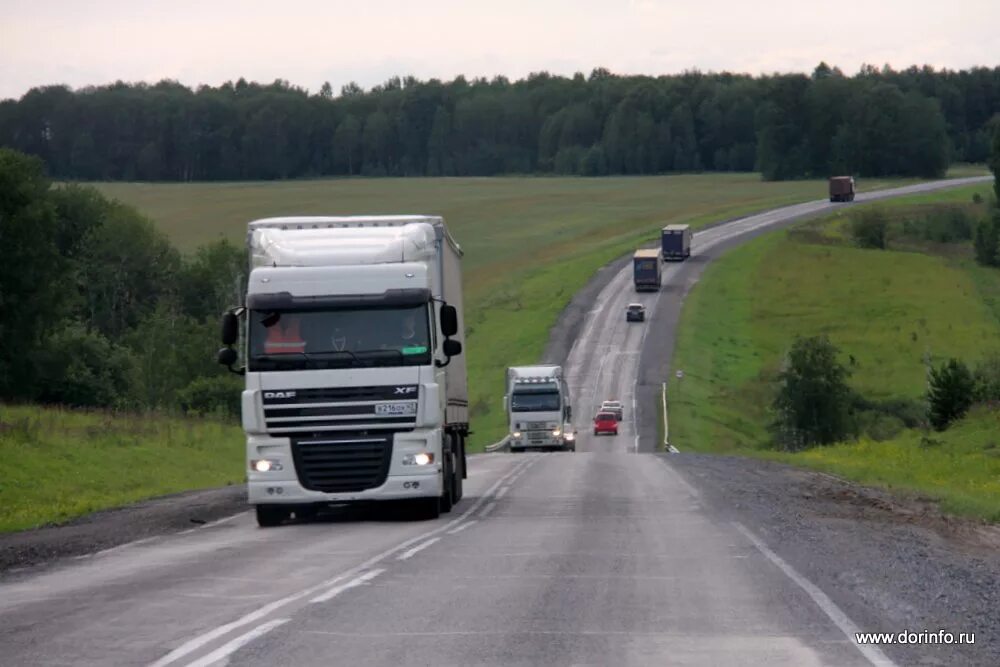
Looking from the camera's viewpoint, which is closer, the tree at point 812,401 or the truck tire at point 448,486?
the truck tire at point 448,486

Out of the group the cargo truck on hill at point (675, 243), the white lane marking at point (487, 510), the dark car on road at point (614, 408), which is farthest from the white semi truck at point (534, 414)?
the cargo truck on hill at point (675, 243)

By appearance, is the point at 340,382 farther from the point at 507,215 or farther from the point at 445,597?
the point at 507,215

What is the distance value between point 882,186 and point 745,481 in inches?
5610

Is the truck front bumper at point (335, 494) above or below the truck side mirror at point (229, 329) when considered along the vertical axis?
below

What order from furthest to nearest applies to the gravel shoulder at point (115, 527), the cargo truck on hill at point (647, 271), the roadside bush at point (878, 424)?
the cargo truck on hill at point (647, 271), the roadside bush at point (878, 424), the gravel shoulder at point (115, 527)

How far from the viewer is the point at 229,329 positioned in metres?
20.2

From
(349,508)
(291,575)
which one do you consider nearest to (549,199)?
(349,508)

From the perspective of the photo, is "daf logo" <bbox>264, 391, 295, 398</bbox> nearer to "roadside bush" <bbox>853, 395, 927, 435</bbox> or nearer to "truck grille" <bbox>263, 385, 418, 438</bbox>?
"truck grille" <bbox>263, 385, 418, 438</bbox>

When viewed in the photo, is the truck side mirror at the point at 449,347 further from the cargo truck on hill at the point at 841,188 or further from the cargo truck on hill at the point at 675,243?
the cargo truck on hill at the point at 841,188

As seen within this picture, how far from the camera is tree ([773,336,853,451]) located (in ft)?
222

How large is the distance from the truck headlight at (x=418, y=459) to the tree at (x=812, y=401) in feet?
160

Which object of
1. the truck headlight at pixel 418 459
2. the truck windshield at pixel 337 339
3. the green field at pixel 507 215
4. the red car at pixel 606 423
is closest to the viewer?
the truck windshield at pixel 337 339

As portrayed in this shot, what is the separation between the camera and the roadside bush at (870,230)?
124 m

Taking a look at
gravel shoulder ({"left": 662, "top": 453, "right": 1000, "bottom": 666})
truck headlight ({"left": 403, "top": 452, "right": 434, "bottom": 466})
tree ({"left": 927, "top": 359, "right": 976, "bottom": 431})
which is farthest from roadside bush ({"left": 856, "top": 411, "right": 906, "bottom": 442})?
truck headlight ({"left": 403, "top": 452, "right": 434, "bottom": 466})
